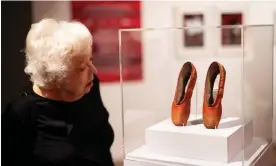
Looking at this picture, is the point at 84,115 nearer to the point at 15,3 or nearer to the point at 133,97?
the point at 133,97

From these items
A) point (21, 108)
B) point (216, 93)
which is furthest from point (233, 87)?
point (21, 108)

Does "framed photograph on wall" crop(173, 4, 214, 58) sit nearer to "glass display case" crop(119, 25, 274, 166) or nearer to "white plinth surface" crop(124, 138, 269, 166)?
"glass display case" crop(119, 25, 274, 166)

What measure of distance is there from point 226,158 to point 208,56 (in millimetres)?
334

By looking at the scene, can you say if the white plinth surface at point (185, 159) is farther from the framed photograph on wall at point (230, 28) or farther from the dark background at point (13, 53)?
the dark background at point (13, 53)

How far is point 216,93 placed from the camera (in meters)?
1.14

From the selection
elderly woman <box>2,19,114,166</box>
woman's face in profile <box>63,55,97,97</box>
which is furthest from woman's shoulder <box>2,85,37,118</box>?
woman's face in profile <box>63,55,97,97</box>

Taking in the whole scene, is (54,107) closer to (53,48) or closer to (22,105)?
(22,105)

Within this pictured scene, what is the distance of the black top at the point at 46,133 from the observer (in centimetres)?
130

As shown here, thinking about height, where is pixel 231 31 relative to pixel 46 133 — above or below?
above

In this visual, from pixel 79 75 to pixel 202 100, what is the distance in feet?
1.25

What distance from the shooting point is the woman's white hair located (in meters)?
1.23

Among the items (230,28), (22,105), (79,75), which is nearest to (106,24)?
(79,75)

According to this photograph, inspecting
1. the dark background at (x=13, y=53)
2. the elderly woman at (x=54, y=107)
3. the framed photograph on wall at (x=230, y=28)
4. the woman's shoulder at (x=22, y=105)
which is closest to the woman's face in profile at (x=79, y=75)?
the elderly woman at (x=54, y=107)

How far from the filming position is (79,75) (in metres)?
1.31
